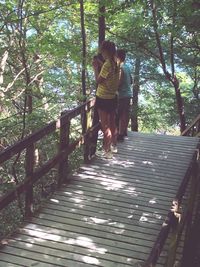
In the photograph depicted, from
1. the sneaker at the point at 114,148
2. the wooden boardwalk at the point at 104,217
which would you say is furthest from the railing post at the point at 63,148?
the sneaker at the point at 114,148

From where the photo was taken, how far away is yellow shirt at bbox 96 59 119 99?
6.85 metres

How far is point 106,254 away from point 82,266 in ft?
1.23

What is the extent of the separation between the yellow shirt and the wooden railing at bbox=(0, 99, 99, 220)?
1.51 ft

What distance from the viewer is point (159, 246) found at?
126 inches

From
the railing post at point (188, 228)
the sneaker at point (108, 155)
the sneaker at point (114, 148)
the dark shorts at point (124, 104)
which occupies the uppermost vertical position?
the dark shorts at point (124, 104)

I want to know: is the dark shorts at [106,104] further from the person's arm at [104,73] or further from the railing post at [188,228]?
the railing post at [188,228]

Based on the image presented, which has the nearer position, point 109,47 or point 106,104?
point 109,47

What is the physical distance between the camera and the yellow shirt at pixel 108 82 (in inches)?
270

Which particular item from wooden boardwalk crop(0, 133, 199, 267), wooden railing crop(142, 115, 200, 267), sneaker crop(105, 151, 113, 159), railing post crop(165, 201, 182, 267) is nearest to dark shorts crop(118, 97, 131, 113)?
wooden boardwalk crop(0, 133, 199, 267)

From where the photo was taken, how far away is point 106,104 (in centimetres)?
719

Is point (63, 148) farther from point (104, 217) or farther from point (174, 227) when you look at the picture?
point (174, 227)

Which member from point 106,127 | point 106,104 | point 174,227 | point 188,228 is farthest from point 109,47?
point 174,227

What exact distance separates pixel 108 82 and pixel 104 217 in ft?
8.79

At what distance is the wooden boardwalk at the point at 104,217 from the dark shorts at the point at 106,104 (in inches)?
41.4
